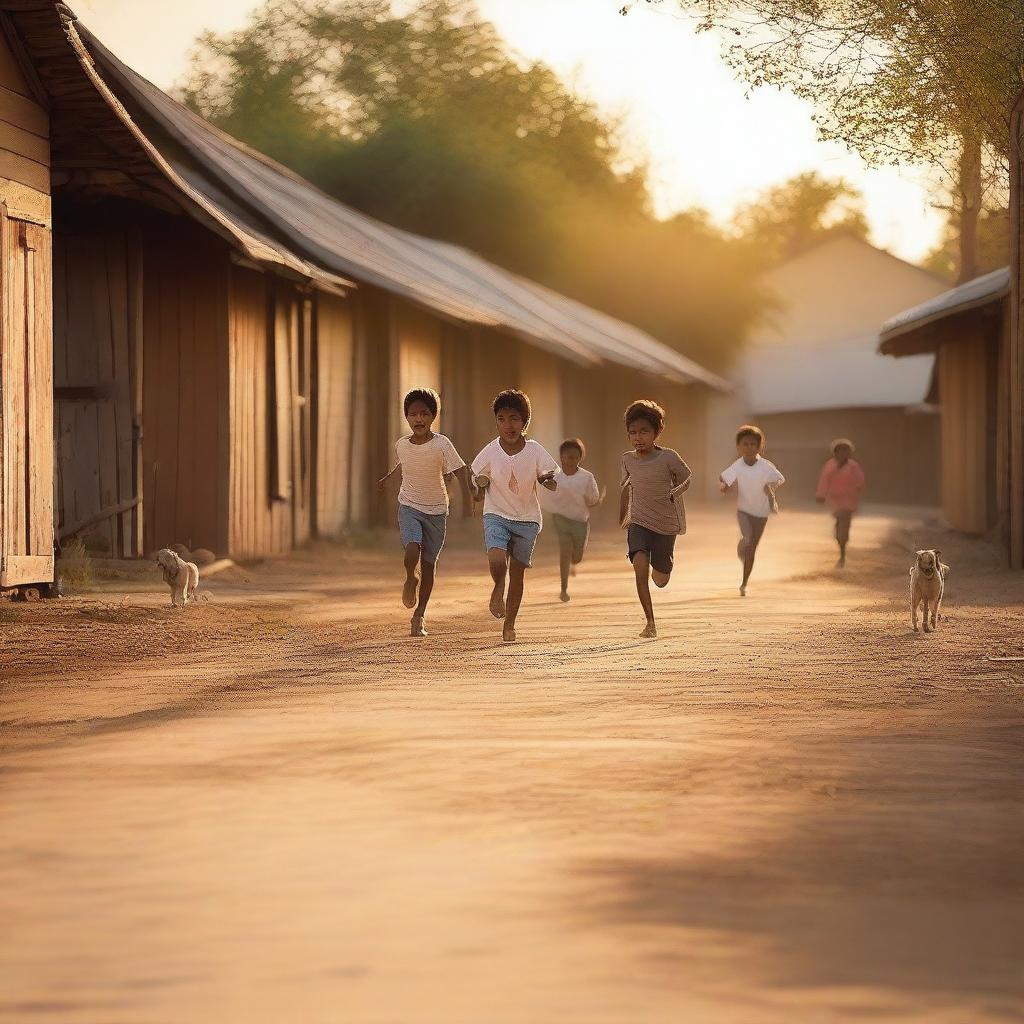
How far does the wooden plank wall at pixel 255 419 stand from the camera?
1744cm

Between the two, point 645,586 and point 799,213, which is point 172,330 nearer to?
point 645,586

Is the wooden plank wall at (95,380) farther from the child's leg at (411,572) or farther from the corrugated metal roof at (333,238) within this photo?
the child's leg at (411,572)

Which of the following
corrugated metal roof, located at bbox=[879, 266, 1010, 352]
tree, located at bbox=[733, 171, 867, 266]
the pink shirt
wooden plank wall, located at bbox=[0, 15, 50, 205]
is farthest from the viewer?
tree, located at bbox=[733, 171, 867, 266]

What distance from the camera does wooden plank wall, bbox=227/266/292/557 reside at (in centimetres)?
1744

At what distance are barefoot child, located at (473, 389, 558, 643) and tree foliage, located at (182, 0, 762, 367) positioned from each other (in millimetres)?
42385

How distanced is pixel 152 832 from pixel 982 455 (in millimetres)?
19557

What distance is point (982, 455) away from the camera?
23281 mm

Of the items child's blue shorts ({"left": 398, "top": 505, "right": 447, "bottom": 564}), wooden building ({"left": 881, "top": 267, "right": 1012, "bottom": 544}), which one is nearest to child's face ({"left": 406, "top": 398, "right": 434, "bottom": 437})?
child's blue shorts ({"left": 398, "top": 505, "right": 447, "bottom": 564})

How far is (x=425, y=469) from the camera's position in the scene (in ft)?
36.2

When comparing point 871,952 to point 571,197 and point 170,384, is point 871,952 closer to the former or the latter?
point 170,384

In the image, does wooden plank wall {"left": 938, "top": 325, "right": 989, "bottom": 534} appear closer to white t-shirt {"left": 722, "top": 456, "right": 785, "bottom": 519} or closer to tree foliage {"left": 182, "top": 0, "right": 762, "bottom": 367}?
white t-shirt {"left": 722, "top": 456, "right": 785, "bottom": 519}

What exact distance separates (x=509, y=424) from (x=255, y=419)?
311 inches

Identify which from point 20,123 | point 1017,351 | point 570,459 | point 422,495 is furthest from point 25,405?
point 1017,351

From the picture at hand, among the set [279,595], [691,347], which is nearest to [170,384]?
[279,595]
